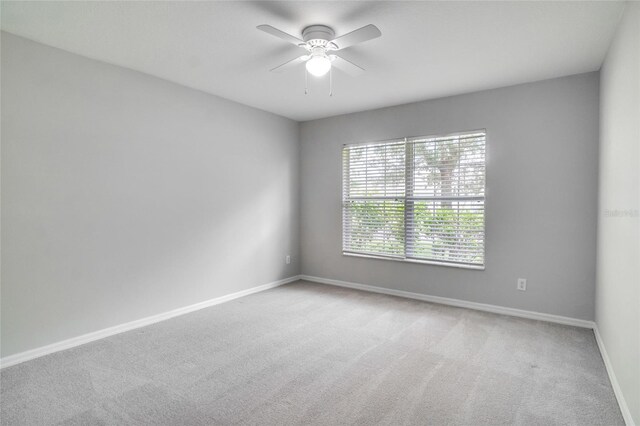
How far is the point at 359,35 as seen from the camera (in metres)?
2.35

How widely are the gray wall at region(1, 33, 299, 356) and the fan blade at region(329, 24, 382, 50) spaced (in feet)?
6.94

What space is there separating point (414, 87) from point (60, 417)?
13.2ft

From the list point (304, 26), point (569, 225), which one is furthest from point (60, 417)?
point (569, 225)

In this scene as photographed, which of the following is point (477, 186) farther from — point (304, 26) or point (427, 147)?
point (304, 26)

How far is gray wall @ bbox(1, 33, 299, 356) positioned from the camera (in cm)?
270

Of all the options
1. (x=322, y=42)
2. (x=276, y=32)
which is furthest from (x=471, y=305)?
(x=276, y=32)

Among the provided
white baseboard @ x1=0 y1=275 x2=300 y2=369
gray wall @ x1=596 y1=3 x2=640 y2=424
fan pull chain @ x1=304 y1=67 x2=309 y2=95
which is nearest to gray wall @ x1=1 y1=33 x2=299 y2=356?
white baseboard @ x1=0 y1=275 x2=300 y2=369

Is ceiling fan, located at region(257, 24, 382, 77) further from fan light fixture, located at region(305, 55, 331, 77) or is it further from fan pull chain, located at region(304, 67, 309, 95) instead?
fan pull chain, located at region(304, 67, 309, 95)

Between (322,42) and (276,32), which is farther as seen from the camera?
(322,42)

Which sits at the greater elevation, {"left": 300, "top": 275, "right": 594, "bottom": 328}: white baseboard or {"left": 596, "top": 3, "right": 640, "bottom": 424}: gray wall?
{"left": 596, "top": 3, "right": 640, "bottom": 424}: gray wall

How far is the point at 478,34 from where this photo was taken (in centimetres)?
262

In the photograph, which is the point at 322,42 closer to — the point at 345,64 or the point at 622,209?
the point at 345,64

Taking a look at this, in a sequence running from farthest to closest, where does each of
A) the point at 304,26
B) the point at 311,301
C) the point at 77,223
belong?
the point at 311,301 < the point at 77,223 < the point at 304,26

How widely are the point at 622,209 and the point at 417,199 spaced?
2.26 metres
